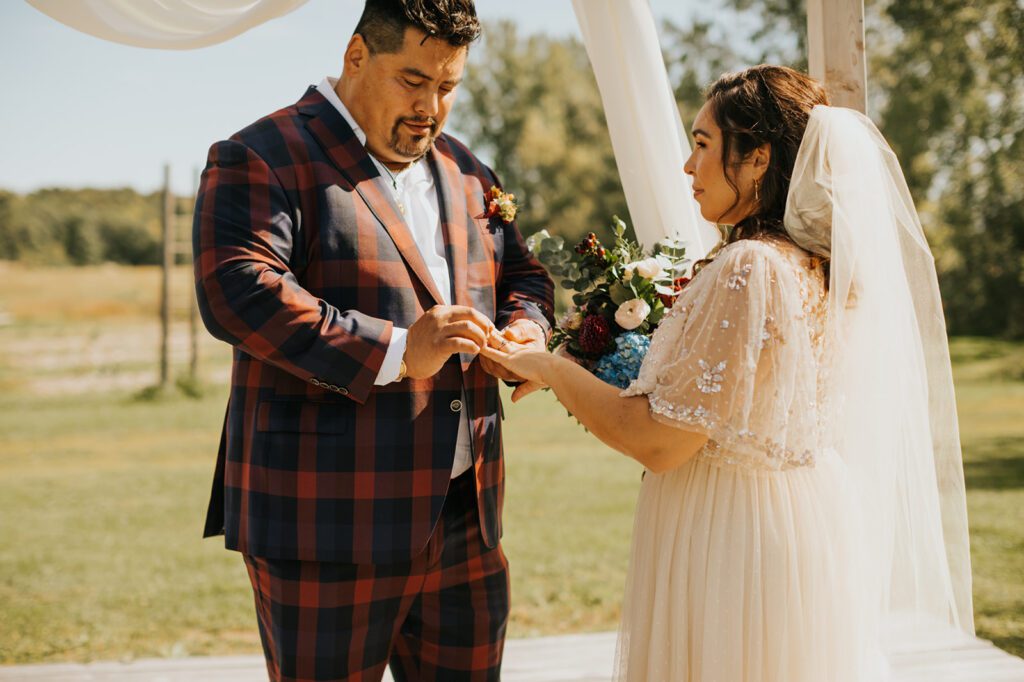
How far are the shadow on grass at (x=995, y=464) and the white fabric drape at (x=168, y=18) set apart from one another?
7468 millimetres

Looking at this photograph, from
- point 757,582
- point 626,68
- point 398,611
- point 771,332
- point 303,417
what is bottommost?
point 398,611

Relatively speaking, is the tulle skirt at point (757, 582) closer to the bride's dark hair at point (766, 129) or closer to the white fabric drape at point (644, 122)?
the bride's dark hair at point (766, 129)

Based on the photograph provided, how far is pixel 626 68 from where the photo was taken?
307cm

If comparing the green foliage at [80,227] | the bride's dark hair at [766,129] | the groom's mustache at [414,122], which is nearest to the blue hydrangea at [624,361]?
the bride's dark hair at [766,129]

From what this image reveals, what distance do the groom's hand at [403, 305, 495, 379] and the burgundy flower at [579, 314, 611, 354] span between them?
1.11 feet

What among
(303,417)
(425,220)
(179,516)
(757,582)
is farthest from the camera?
(179,516)

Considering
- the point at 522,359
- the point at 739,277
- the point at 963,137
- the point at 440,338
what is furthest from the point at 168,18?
the point at 963,137

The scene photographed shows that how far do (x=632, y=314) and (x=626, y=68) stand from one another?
993 millimetres

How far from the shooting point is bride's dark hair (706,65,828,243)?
2.16 meters

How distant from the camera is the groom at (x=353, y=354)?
7.47ft

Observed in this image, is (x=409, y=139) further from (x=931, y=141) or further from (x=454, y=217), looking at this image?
(x=931, y=141)

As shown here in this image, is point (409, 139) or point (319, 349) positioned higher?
point (409, 139)

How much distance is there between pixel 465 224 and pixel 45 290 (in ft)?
59.8

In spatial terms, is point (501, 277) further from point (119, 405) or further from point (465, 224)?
point (119, 405)
